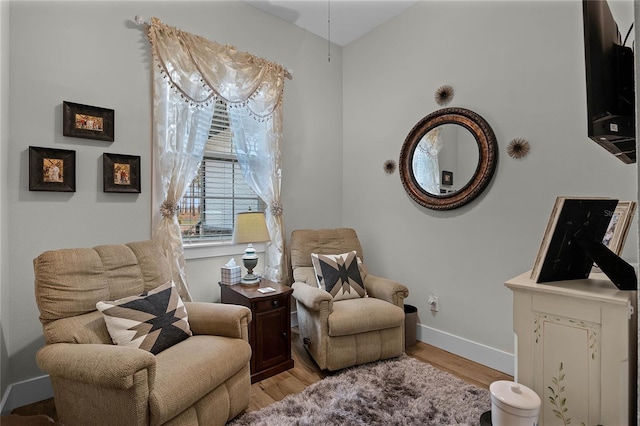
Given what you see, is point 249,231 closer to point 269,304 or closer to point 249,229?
point 249,229

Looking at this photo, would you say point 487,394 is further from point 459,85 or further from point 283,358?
point 459,85

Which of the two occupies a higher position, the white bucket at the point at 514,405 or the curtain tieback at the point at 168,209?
the curtain tieback at the point at 168,209

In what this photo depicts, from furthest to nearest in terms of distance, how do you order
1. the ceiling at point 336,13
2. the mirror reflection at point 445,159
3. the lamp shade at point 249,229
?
the ceiling at point 336,13
the mirror reflection at point 445,159
the lamp shade at point 249,229

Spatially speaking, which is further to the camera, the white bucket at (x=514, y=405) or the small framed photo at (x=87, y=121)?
the small framed photo at (x=87, y=121)

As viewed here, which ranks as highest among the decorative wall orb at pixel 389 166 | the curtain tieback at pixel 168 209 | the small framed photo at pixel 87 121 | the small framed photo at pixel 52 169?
the small framed photo at pixel 87 121

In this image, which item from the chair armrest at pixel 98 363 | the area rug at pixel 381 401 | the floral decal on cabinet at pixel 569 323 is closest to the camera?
the floral decal on cabinet at pixel 569 323

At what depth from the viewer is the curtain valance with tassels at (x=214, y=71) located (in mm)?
2449

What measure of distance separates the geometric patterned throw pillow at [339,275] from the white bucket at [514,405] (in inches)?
58.4

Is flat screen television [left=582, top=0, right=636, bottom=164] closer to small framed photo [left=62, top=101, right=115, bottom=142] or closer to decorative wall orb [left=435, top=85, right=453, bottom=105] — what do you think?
decorative wall orb [left=435, top=85, right=453, bottom=105]

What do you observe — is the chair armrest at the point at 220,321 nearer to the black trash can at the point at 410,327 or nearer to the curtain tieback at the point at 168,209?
the curtain tieback at the point at 168,209

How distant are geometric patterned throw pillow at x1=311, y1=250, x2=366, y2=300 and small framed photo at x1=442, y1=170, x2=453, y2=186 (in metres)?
1.07

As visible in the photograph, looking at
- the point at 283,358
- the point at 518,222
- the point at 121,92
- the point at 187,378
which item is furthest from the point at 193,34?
the point at 518,222

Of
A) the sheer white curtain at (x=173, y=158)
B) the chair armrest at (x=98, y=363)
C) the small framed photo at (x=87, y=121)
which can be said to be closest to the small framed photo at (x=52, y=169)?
the small framed photo at (x=87, y=121)

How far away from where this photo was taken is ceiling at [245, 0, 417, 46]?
2.98m
